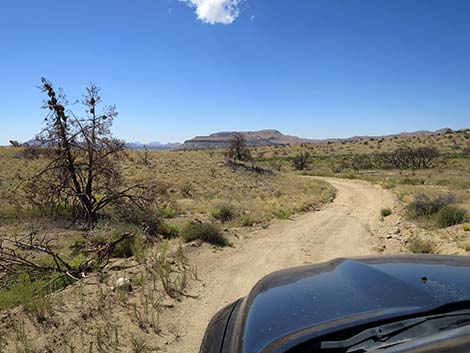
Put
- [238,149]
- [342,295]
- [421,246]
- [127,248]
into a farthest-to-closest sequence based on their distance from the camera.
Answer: [238,149] → [421,246] → [127,248] → [342,295]

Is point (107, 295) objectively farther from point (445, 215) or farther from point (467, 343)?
point (445, 215)

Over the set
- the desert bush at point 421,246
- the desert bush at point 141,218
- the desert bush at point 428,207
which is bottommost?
the desert bush at point 421,246

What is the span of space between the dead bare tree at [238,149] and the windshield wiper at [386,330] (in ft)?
134

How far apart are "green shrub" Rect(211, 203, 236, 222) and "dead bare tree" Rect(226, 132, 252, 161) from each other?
28.4 metres

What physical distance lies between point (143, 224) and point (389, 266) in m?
9.22

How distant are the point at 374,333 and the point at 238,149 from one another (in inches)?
1644

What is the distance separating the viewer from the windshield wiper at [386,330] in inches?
75.9

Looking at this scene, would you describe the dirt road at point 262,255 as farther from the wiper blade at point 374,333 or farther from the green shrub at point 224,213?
the wiper blade at point 374,333

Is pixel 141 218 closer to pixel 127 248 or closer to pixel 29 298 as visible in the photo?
pixel 127 248

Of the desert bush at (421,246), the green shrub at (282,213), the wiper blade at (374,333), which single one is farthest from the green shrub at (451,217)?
the wiper blade at (374,333)

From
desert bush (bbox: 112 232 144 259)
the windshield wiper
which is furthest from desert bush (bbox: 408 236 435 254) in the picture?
the windshield wiper

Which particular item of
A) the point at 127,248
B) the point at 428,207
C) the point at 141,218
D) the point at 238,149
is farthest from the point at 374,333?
the point at 238,149

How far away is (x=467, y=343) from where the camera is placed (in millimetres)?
1733

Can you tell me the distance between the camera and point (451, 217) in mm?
11797
